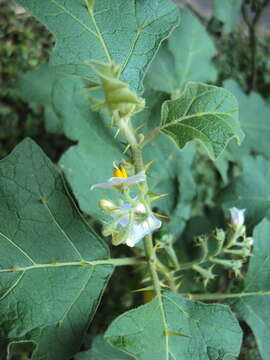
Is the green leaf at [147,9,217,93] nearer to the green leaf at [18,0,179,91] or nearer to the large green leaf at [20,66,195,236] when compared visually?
the large green leaf at [20,66,195,236]

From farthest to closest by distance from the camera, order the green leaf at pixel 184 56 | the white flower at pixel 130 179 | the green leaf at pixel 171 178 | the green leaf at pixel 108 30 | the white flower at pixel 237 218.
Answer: the green leaf at pixel 184 56
the green leaf at pixel 171 178
the white flower at pixel 237 218
the green leaf at pixel 108 30
the white flower at pixel 130 179

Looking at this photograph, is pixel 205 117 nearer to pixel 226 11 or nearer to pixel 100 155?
pixel 100 155

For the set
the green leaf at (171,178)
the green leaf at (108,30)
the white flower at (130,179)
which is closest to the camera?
the white flower at (130,179)

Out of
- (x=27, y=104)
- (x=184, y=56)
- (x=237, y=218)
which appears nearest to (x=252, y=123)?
(x=184, y=56)

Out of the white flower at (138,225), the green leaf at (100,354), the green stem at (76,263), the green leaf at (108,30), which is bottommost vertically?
the green leaf at (100,354)

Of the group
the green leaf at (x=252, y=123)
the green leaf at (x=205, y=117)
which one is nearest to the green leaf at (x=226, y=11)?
the green leaf at (x=252, y=123)

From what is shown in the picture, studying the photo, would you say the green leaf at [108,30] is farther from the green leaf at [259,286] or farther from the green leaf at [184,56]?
the green leaf at [184,56]

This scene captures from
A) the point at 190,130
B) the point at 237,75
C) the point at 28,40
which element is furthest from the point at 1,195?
the point at 237,75
